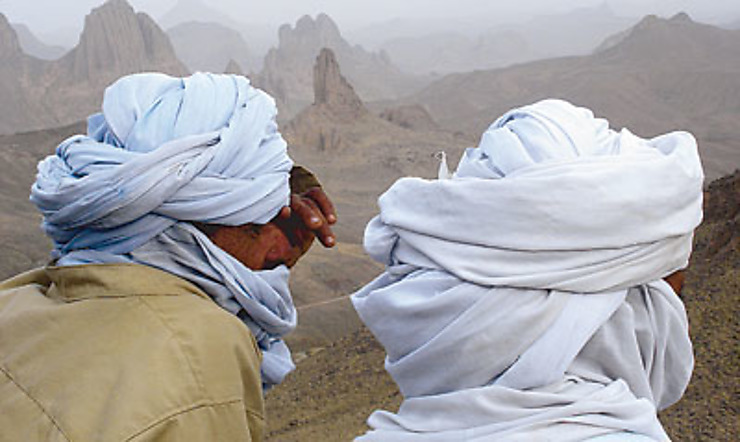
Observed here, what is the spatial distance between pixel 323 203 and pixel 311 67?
2370 inches

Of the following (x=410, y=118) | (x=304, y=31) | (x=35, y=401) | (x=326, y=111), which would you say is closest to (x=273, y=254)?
(x=35, y=401)

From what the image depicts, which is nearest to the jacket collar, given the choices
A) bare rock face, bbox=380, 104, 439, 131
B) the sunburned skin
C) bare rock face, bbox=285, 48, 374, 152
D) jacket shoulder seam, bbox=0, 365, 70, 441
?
jacket shoulder seam, bbox=0, 365, 70, 441

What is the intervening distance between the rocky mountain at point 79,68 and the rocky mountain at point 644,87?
1846 cm

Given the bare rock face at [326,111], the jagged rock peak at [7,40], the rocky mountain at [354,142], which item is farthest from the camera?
the jagged rock peak at [7,40]

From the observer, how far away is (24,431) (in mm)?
1306

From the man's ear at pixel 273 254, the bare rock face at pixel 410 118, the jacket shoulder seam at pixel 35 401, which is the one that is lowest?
the bare rock face at pixel 410 118

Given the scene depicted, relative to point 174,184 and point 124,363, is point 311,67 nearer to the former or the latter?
point 174,184

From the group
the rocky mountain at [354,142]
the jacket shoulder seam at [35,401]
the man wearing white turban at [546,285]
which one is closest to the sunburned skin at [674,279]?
the man wearing white turban at [546,285]

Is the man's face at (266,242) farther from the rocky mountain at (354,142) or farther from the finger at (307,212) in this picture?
the rocky mountain at (354,142)

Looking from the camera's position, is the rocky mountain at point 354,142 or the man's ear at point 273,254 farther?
the rocky mountain at point 354,142

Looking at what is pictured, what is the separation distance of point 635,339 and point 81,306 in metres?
1.15

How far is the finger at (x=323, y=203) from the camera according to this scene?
6.39ft

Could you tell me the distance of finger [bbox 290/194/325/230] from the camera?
1896 mm

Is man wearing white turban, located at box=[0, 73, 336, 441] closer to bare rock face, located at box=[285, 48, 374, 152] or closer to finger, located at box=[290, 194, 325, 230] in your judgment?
finger, located at box=[290, 194, 325, 230]
